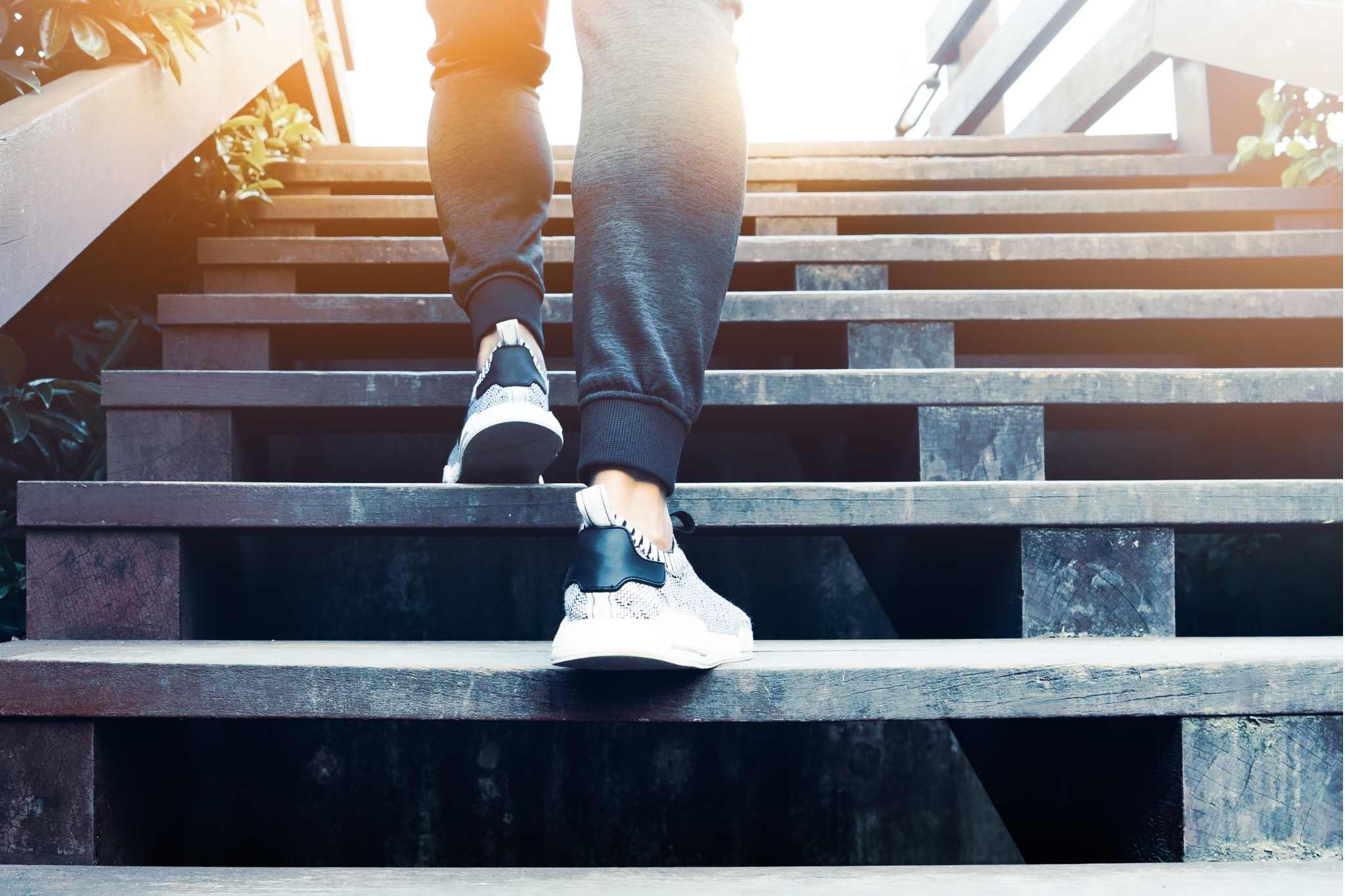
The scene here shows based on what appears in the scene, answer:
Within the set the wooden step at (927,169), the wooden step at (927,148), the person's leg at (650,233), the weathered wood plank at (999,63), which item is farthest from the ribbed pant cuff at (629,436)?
the weathered wood plank at (999,63)

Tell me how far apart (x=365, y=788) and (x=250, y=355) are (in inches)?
28.7

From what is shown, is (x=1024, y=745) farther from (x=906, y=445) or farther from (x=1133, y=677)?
(x=906, y=445)

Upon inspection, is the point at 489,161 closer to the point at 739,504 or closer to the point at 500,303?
→ the point at 500,303

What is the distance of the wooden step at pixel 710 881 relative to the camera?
657mm

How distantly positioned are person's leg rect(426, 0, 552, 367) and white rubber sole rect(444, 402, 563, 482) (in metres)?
0.12

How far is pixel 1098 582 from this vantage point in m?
1.00

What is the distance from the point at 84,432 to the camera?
149 cm

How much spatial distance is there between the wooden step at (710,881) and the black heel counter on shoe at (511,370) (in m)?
0.52

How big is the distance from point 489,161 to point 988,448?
70 cm

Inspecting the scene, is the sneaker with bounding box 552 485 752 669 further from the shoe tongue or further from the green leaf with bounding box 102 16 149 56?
the green leaf with bounding box 102 16 149 56

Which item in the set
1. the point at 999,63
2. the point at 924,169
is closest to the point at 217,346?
the point at 924,169

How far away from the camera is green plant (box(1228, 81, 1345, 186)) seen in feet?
6.53

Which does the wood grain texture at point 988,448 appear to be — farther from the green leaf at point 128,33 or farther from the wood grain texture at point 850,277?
the green leaf at point 128,33

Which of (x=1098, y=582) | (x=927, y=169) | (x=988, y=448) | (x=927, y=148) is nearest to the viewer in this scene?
(x=1098, y=582)
